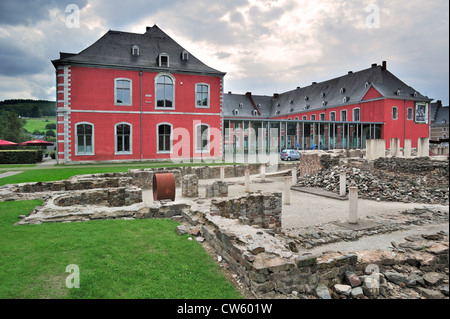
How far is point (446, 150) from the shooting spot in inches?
104

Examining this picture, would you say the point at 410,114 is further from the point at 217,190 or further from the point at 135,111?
the point at 217,190

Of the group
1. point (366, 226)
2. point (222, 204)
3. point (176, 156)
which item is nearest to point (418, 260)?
point (366, 226)

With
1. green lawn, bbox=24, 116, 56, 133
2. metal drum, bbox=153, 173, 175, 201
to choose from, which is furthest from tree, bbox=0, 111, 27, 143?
metal drum, bbox=153, 173, 175, 201

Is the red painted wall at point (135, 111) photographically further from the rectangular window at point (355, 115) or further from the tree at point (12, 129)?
the tree at point (12, 129)

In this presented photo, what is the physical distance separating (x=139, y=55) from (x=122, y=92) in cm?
486

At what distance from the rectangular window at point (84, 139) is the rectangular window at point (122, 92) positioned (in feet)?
13.0

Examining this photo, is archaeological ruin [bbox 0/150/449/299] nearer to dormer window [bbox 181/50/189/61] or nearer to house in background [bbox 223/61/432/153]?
dormer window [bbox 181/50/189/61]

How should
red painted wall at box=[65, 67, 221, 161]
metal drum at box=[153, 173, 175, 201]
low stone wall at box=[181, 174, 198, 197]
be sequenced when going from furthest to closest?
red painted wall at box=[65, 67, 221, 161]
low stone wall at box=[181, 174, 198, 197]
metal drum at box=[153, 173, 175, 201]

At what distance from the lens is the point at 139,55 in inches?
1233

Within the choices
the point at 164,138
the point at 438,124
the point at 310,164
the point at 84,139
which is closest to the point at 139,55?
the point at 164,138

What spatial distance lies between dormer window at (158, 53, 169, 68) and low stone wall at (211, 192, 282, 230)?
2425 centimetres

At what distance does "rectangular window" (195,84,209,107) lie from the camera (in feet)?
106

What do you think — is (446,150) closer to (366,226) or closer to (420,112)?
(366,226)

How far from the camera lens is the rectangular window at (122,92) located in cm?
2969
